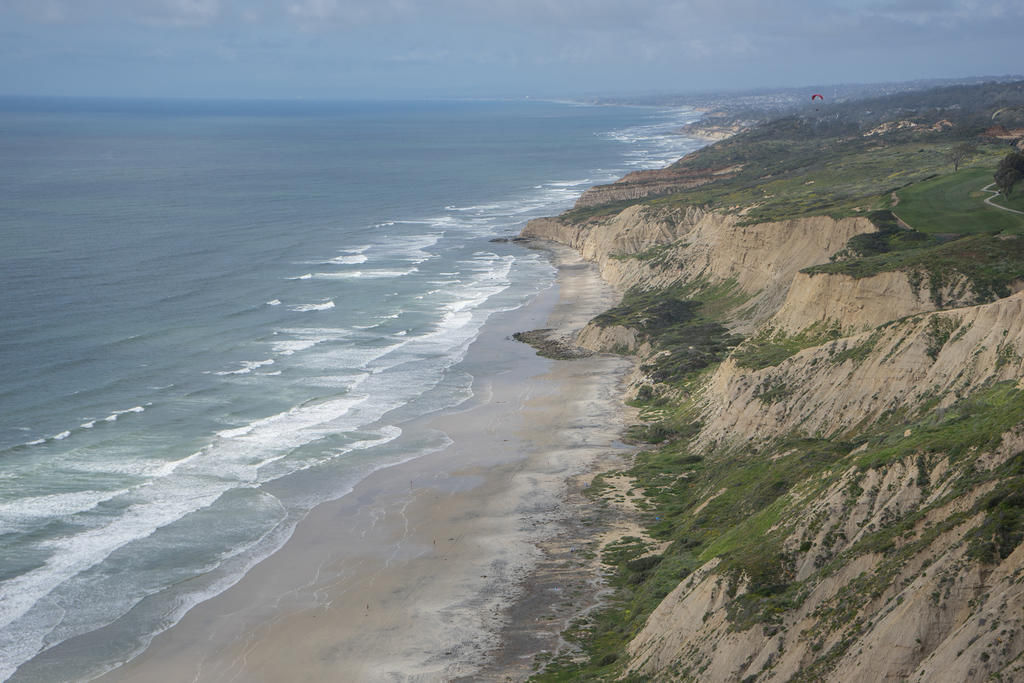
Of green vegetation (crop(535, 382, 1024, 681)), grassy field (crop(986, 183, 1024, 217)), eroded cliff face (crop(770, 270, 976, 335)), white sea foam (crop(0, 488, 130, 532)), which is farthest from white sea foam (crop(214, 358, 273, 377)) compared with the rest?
grassy field (crop(986, 183, 1024, 217))

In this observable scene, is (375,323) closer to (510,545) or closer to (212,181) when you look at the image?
(510,545)

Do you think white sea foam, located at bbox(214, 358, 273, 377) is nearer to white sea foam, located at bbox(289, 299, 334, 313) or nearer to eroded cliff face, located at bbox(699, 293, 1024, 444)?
white sea foam, located at bbox(289, 299, 334, 313)

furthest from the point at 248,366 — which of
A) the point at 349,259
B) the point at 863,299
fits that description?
the point at 349,259

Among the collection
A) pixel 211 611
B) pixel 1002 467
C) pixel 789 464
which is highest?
pixel 1002 467

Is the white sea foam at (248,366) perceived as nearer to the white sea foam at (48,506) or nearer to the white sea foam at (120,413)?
the white sea foam at (120,413)

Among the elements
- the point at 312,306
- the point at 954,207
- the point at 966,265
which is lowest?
the point at 312,306

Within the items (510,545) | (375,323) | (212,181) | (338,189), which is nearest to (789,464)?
(510,545)

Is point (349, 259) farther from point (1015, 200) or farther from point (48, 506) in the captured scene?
point (48, 506)
